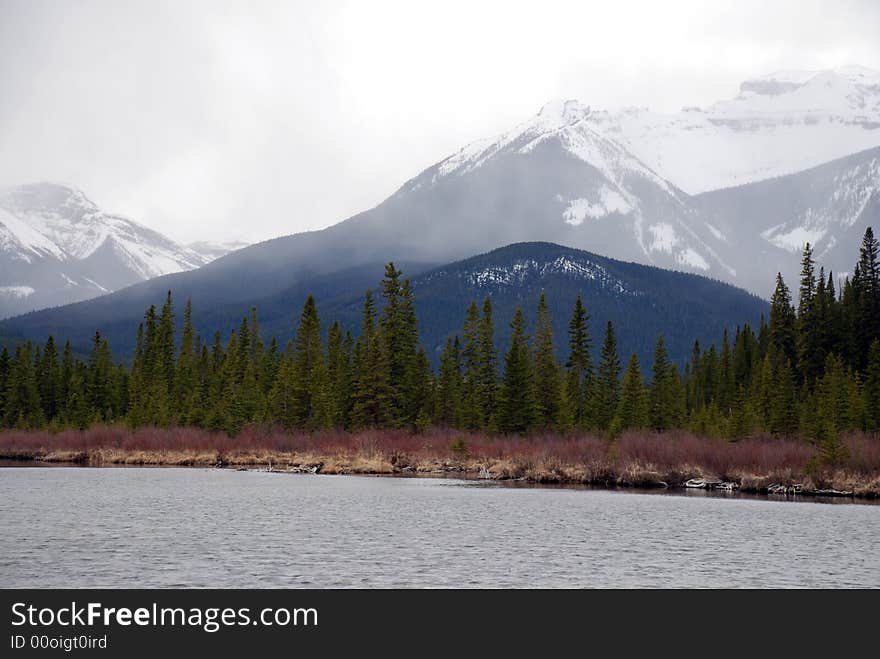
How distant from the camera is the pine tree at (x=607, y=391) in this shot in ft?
337

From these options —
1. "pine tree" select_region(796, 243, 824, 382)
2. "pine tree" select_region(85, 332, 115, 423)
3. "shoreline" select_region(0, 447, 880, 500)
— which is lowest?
"shoreline" select_region(0, 447, 880, 500)

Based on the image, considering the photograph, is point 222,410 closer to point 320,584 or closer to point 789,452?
point 789,452

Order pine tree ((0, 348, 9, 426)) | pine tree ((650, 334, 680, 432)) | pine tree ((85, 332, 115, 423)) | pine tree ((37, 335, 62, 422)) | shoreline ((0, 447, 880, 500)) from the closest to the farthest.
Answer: shoreline ((0, 447, 880, 500)), pine tree ((650, 334, 680, 432)), pine tree ((0, 348, 9, 426)), pine tree ((85, 332, 115, 423)), pine tree ((37, 335, 62, 422))

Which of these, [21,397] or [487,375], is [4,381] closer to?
[21,397]

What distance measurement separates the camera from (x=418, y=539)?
33.2 m

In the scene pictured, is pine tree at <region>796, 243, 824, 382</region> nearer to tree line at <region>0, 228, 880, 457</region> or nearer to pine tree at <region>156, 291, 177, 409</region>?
tree line at <region>0, 228, 880, 457</region>

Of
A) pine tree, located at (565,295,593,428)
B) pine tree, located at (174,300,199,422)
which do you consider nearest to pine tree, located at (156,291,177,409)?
pine tree, located at (174,300,199,422)

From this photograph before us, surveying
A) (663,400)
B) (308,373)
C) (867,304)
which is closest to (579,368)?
(663,400)

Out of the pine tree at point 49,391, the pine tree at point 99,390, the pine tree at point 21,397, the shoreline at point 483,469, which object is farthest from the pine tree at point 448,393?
the pine tree at point 49,391

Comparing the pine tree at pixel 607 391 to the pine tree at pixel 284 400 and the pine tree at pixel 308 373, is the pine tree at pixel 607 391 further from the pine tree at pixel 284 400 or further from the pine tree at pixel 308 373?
the pine tree at pixel 284 400

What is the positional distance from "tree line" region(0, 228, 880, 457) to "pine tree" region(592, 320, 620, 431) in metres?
0.22

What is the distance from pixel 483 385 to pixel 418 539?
2745 inches

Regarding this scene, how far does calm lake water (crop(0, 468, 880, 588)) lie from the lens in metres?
25.8
